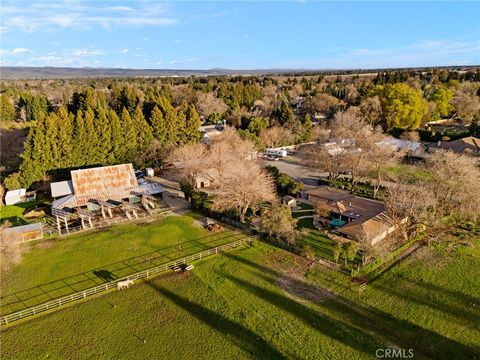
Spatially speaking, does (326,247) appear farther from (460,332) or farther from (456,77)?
(456,77)

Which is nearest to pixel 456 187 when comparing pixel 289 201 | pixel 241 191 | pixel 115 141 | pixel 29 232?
pixel 289 201

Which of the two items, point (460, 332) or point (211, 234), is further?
point (211, 234)

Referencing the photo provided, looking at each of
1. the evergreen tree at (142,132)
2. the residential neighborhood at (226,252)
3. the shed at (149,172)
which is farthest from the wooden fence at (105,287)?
the evergreen tree at (142,132)

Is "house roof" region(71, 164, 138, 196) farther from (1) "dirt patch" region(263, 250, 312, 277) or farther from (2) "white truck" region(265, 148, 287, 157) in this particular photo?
(2) "white truck" region(265, 148, 287, 157)

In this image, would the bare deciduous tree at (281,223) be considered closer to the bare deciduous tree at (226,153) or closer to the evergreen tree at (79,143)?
the bare deciduous tree at (226,153)

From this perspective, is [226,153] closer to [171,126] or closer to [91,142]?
[171,126]

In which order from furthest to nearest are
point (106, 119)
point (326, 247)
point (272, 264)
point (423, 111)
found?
point (423, 111) → point (106, 119) → point (326, 247) → point (272, 264)

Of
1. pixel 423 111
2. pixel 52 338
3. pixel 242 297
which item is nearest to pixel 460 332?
pixel 242 297
